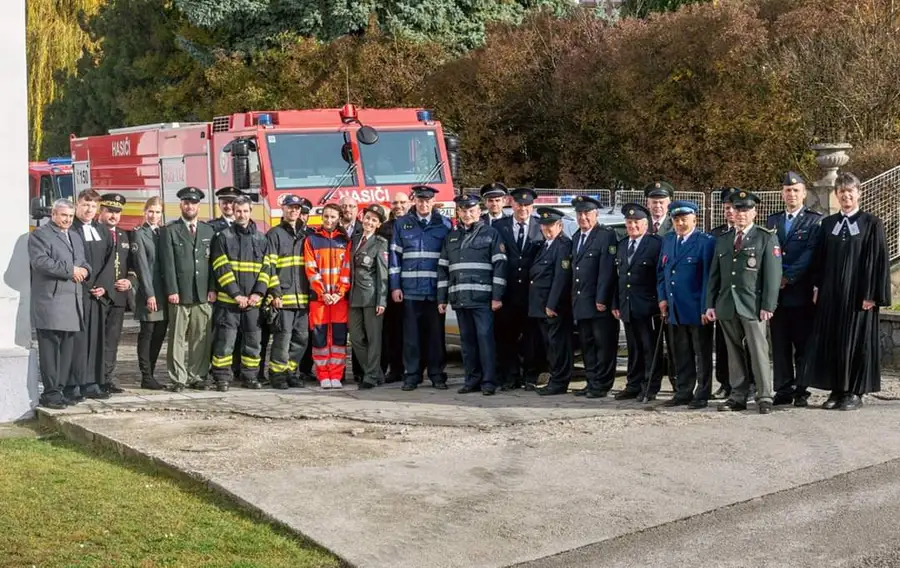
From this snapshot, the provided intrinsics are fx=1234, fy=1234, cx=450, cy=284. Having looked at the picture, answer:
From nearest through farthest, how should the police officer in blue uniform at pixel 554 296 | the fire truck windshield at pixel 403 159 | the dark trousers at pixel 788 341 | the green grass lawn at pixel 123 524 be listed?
the green grass lawn at pixel 123 524
the dark trousers at pixel 788 341
the police officer in blue uniform at pixel 554 296
the fire truck windshield at pixel 403 159

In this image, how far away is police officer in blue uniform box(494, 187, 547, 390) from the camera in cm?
1208

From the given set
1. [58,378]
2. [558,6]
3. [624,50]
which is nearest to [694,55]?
[624,50]

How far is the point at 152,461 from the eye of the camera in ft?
28.6

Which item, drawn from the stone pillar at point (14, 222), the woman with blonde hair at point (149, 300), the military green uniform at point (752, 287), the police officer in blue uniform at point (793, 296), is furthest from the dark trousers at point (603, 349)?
the stone pillar at point (14, 222)

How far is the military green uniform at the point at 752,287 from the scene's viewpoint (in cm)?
1032

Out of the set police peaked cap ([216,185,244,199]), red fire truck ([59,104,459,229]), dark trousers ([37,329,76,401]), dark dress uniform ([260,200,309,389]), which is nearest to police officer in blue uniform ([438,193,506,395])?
dark dress uniform ([260,200,309,389])

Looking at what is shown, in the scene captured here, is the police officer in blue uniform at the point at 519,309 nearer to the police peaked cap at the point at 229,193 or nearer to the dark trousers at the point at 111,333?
the police peaked cap at the point at 229,193

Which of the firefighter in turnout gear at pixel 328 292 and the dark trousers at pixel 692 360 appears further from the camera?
the firefighter in turnout gear at pixel 328 292

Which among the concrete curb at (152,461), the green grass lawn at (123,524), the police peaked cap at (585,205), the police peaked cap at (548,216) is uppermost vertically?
the police peaked cap at (585,205)

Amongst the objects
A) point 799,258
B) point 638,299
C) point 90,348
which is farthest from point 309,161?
point 799,258

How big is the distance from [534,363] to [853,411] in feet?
10.5

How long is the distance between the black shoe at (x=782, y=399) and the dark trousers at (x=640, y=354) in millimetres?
1057

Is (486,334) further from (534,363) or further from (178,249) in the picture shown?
(178,249)

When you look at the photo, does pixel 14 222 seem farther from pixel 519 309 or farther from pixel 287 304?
pixel 519 309
